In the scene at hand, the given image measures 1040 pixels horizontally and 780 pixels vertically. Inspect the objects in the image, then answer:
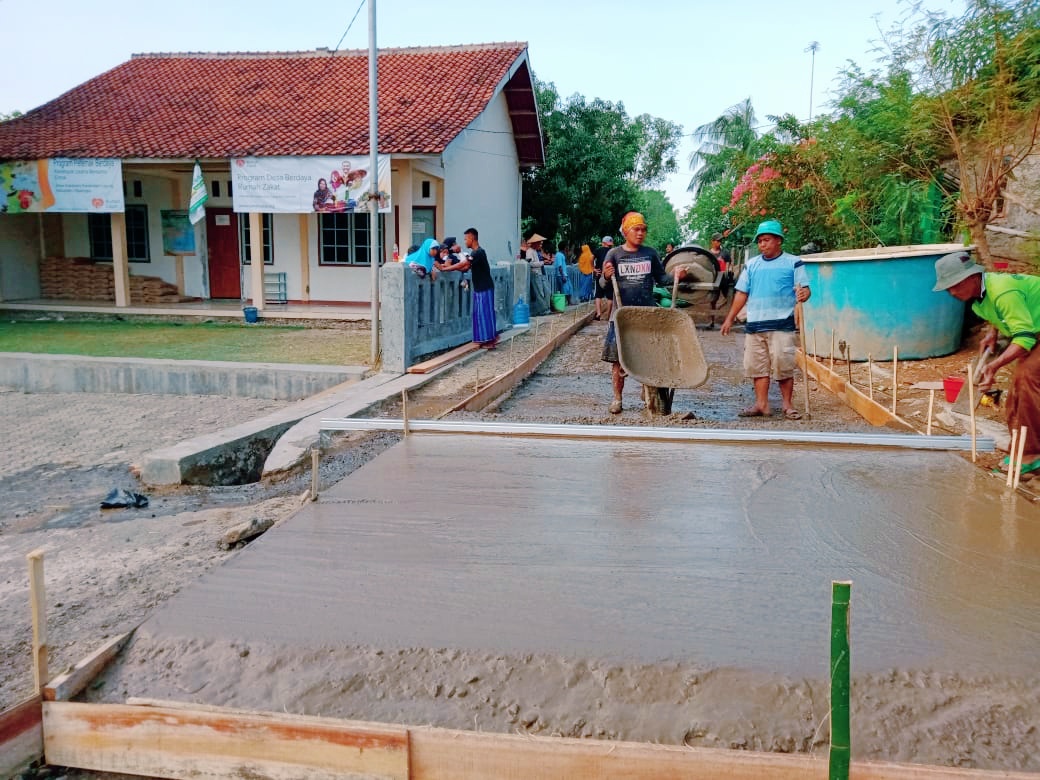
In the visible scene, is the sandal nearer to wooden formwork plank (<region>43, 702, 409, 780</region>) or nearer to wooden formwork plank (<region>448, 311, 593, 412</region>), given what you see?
wooden formwork plank (<region>448, 311, 593, 412</region>)

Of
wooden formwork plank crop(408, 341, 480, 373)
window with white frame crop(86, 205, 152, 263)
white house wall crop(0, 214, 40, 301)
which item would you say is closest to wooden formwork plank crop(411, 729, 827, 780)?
wooden formwork plank crop(408, 341, 480, 373)

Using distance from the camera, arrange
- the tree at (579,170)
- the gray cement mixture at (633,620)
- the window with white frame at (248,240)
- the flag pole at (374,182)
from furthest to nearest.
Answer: the tree at (579,170) → the window with white frame at (248,240) → the flag pole at (374,182) → the gray cement mixture at (633,620)

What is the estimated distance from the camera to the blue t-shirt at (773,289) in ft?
21.4

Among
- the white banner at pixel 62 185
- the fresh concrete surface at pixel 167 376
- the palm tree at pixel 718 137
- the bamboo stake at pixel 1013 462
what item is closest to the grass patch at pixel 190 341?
the fresh concrete surface at pixel 167 376

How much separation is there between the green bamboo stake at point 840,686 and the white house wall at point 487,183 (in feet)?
43.5

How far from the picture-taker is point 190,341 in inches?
483

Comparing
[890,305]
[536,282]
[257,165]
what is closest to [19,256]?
[257,165]

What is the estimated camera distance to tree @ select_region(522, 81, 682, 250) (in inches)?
937

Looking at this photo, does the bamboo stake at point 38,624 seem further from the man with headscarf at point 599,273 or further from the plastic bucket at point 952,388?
the man with headscarf at point 599,273

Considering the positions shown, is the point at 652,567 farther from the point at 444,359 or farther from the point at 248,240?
the point at 248,240

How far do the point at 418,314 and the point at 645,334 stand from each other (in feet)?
10.5

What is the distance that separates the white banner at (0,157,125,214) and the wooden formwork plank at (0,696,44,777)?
1468 cm

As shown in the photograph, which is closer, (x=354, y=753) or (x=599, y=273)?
(x=354, y=753)

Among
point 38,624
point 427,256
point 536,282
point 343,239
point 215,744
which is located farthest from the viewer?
point 536,282
